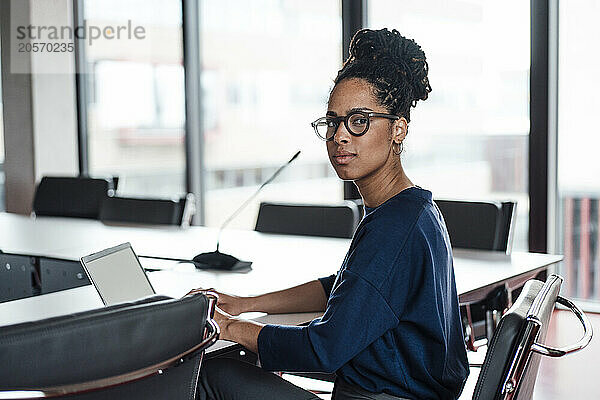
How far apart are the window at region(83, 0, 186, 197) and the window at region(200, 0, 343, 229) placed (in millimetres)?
264

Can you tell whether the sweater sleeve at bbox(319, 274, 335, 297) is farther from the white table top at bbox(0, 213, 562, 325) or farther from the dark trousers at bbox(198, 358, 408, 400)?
the dark trousers at bbox(198, 358, 408, 400)

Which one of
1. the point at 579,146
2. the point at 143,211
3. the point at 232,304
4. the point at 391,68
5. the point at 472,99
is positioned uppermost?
the point at 472,99

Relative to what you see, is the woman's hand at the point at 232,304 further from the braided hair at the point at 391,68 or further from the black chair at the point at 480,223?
the black chair at the point at 480,223

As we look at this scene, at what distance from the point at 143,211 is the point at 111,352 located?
2.95 metres

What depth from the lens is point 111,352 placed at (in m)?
1.20

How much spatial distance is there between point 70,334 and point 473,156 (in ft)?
13.3

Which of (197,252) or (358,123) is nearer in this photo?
(358,123)

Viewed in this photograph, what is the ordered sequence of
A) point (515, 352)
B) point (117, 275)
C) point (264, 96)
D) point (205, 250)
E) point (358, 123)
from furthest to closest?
point (264, 96) → point (205, 250) → point (117, 275) → point (358, 123) → point (515, 352)

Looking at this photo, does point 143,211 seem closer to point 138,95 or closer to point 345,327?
point 138,95

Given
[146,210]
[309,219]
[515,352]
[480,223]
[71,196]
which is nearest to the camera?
[515,352]

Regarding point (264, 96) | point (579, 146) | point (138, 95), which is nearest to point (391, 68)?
point (579, 146)

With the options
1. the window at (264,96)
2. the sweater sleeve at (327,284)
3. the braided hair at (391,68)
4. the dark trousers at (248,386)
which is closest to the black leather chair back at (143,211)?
the window at (264,96)

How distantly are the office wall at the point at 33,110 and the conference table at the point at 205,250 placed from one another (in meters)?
2.16

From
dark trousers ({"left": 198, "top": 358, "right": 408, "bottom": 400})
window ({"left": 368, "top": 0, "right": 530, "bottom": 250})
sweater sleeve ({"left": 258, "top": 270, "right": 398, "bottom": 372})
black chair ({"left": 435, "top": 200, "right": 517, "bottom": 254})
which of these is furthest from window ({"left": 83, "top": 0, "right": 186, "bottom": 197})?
sweater sleeve ({"left": 258, "top": 270, "right": 398, "bottom": 372})
